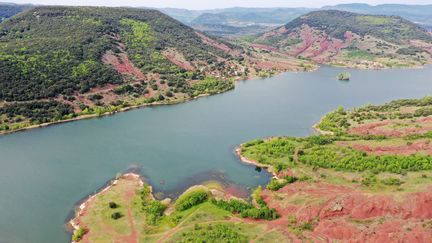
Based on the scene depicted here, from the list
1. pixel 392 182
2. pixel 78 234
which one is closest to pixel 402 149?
pixel 392 182

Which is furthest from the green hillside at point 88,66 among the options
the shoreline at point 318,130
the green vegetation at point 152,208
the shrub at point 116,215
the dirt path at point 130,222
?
the shrub at point 116,215

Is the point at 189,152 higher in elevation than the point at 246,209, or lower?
lower

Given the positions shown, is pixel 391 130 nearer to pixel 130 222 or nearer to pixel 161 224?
pixel 161 224

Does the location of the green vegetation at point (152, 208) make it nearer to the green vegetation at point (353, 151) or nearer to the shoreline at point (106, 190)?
the shoreline at point (106, 190)

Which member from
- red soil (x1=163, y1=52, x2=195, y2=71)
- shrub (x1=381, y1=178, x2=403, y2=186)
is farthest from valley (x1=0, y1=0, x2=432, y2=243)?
red soil (x1=163, y1=52, x2=195, y2=71)

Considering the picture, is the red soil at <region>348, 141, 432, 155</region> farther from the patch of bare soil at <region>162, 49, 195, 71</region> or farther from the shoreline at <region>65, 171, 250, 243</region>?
the patch of bare soil at <region>162, 49, 195, 71</region>

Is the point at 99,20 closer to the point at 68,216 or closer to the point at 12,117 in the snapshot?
the point at 12,117
